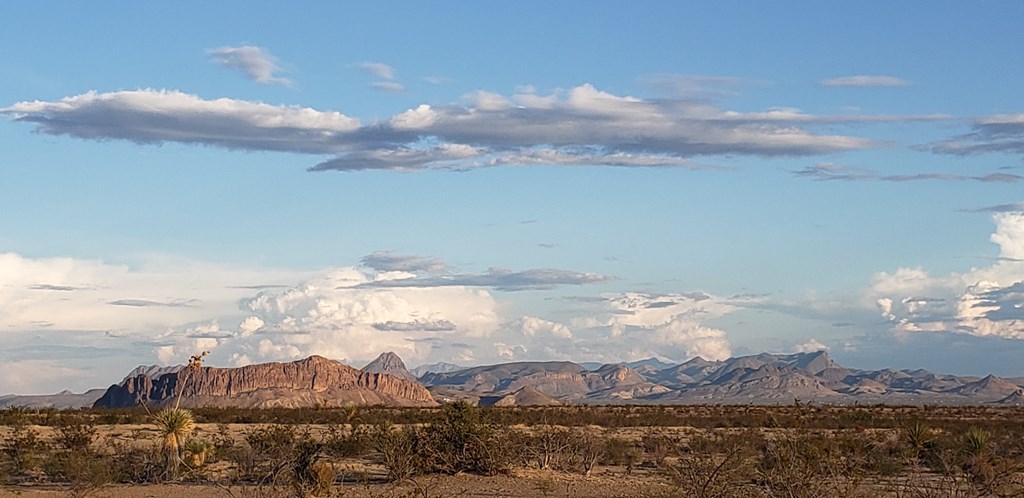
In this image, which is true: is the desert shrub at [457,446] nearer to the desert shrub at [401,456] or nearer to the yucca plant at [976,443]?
the desert shrub at [401,456]

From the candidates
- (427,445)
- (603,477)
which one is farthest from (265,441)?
(603,477)

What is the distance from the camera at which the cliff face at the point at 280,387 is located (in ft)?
487

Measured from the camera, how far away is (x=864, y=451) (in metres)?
34.7

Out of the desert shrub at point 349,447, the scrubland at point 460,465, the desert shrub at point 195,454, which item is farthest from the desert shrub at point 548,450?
the desert shrub at point 195,454

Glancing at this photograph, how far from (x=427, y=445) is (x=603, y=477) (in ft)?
14.8

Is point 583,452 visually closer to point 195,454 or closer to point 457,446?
point 457,446

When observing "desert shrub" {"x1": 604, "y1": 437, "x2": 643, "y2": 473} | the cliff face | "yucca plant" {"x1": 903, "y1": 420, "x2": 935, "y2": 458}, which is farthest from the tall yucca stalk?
the cliff face

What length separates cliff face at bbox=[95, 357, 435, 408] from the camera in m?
148

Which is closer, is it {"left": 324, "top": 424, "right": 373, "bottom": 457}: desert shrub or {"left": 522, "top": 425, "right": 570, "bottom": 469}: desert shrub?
{"left": 522, "top": 425, "right": 570, "bottom": 469}: desert shrub

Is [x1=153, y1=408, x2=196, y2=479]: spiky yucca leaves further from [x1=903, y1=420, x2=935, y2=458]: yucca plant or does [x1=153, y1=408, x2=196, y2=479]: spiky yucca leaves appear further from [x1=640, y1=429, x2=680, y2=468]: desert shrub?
[x1=903, y1=420, x2=935, y2=458]: yucca plant

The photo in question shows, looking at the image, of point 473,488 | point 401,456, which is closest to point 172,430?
point 401,456

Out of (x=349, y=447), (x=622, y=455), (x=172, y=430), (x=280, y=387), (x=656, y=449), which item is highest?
(x=172, y=430)

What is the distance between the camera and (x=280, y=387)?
562ft

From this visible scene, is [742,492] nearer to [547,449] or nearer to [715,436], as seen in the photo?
[547,449]
